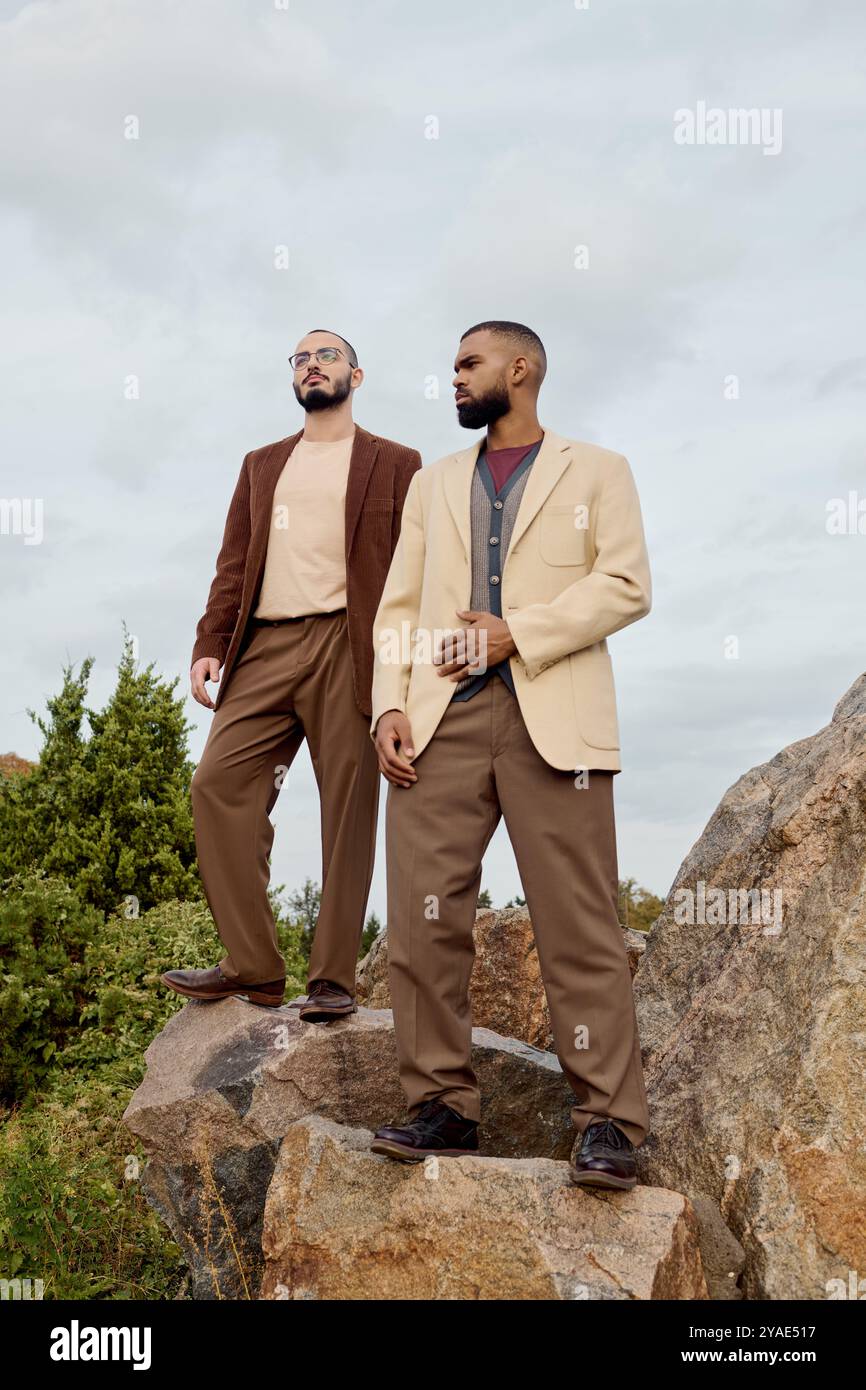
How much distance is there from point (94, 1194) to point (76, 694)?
613 centimetres

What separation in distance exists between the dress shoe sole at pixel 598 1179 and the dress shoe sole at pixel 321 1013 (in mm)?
1742

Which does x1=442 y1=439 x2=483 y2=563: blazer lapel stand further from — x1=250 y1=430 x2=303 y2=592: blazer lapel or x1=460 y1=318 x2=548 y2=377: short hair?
x1=250 y1=430 x2=303 y2=592: blazer lapel

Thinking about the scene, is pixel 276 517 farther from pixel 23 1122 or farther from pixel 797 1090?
pixel 23 1122

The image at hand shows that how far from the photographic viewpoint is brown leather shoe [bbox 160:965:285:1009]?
19.1 feet

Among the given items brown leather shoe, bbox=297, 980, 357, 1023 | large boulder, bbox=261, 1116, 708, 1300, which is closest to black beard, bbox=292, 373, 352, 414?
brown leather shoe, bbox=297, 980, 357, 1023

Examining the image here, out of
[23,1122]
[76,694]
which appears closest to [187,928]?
[23,1122]

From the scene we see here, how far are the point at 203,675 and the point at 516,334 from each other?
7.16 feet

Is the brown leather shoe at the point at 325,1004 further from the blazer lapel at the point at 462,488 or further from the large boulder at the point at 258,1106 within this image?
the blazer lapel at the point at 462,488

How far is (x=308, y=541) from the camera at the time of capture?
576 cm

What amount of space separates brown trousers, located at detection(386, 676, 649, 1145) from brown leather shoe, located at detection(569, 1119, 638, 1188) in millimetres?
34

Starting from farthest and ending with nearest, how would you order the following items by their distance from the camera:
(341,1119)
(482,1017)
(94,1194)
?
(482,1017) → (94,1194) → (341,1119)

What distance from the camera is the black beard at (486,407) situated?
4.62 metres

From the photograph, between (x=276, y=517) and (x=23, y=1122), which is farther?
(x=23, y=1122)
